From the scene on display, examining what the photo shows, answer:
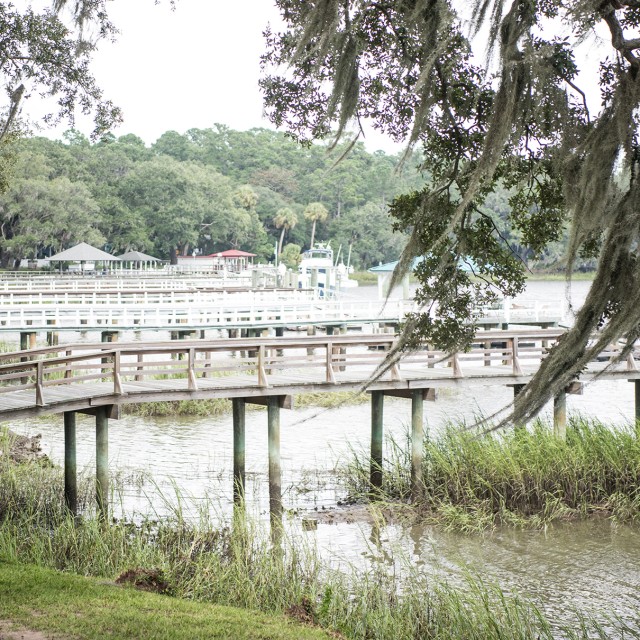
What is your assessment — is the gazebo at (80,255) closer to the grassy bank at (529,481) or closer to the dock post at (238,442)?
the dock post at (238,442)

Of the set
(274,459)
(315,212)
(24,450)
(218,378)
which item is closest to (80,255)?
(315,212)

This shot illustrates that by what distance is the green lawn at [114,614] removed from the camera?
8.20 m

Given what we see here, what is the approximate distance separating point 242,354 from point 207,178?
57580 mm

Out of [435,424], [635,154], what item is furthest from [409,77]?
[435,424]

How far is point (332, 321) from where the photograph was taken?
3434 cm

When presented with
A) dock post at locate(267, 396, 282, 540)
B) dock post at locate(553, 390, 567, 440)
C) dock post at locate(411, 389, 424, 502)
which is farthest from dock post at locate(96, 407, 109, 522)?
dock post at locate(553, 390, 567, 440)

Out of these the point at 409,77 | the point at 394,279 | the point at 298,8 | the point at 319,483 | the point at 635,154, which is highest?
the point at 298,8

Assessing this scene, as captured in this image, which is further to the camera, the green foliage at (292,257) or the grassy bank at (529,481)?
the green foliage at (292,257)

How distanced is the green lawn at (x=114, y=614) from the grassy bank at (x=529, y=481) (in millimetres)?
6346

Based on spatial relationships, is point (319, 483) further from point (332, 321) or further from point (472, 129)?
point (332, 321)

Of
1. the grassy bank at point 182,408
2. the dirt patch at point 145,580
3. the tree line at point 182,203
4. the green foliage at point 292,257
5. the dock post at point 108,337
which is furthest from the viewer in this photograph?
the green foliage at point 292,257

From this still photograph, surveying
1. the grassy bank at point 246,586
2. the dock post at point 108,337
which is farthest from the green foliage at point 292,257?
the grassy bank at point 246,586

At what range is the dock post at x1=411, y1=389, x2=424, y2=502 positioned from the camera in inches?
624

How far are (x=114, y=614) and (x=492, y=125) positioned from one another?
5.02 m
